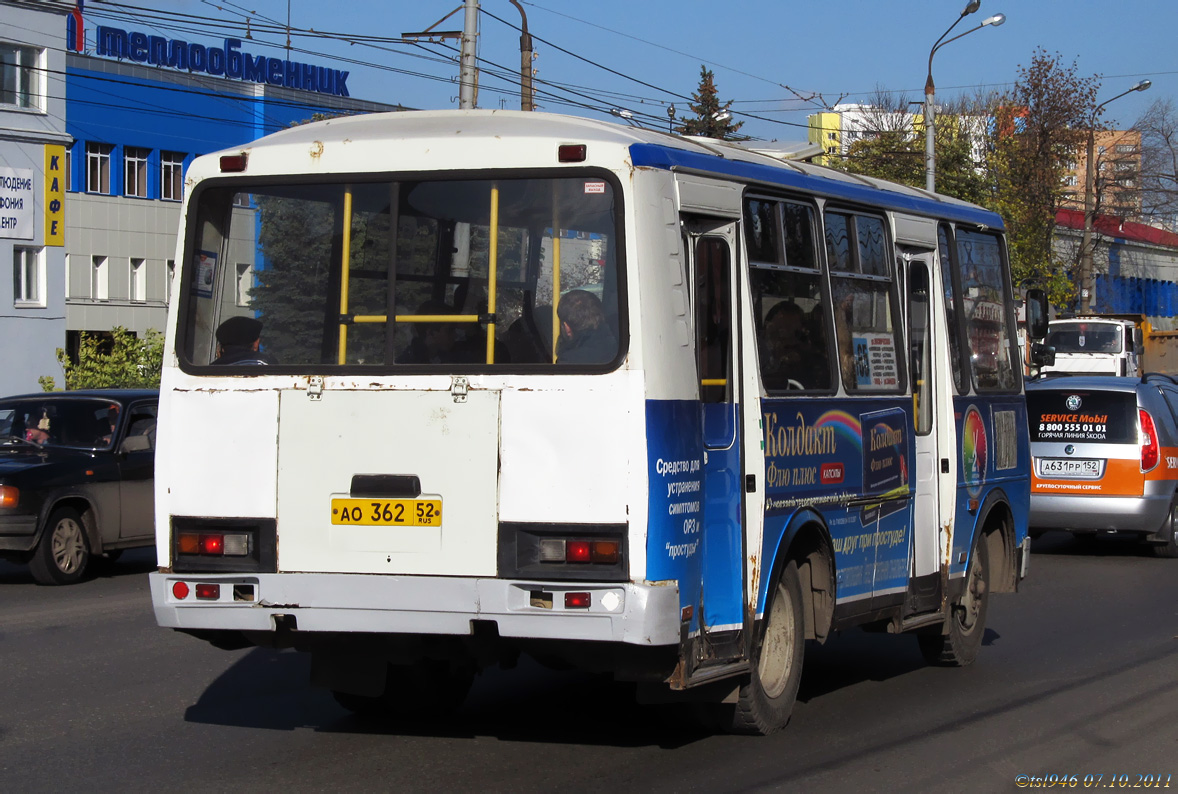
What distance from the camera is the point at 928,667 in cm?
1012

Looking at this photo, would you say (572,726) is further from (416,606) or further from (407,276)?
Answer: (407,276)

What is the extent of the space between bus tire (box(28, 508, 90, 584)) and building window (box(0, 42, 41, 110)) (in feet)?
113

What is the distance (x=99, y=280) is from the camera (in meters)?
59.4

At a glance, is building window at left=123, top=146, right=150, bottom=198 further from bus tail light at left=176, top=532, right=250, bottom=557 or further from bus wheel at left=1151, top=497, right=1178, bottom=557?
bus tail light at left=176, top=532, right=250, bottom=557

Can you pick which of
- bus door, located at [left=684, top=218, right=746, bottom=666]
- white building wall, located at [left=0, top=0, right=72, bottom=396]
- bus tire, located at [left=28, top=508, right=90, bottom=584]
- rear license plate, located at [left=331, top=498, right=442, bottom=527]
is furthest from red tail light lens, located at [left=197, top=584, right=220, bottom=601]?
white building wall, located at [left=0, top=0, right=72, bottom=396]

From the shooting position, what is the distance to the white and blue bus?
6344mm

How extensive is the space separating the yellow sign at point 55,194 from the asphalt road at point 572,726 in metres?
37.6

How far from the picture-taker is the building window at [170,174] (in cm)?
6000

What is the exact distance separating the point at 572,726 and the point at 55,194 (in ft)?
140

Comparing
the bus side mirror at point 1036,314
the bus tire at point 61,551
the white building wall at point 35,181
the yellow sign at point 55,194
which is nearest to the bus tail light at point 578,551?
the bus side mirror at point 1036,314

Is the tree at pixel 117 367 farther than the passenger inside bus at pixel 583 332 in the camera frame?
Yes

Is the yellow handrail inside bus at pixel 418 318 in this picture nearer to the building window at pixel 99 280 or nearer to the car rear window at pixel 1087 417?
the car rear window at pixel 1087 417

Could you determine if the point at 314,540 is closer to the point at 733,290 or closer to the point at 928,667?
the point at 733,290

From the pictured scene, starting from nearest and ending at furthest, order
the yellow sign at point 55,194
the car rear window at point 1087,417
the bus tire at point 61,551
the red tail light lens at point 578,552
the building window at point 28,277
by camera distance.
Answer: the red tail light lens at point 578,552 → the bus tire at point 61,551 → the car rear window at point 1087,417 → the yellow sign at point 55,194 → the building window at point 28,277
